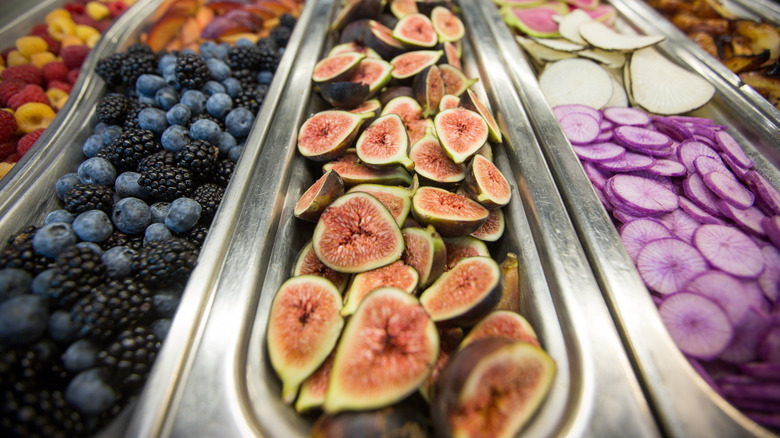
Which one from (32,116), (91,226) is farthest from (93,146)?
(91,226)

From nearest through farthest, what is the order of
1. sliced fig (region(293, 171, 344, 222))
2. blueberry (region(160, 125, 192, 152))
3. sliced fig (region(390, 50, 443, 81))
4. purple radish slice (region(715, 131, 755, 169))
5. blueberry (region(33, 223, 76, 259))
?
1. blueberry (region(33, 223, 76, 259))
2. sliced fig (region(293, 171, 344, 222))
3. purple radish slice (region(715, 131, 755, 169))
4. blueberry (region(160, 125, 192, 152))
5. sliced fig (region(390, 50, 443, 81))

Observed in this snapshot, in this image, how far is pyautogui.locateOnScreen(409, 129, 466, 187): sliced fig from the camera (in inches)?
70.4

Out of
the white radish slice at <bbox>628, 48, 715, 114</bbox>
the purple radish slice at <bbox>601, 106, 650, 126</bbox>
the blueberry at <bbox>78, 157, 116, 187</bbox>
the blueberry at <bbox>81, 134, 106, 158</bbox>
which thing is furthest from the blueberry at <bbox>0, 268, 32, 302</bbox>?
the white radish slice at <bbox>628, 48, 715, 114</bbox>

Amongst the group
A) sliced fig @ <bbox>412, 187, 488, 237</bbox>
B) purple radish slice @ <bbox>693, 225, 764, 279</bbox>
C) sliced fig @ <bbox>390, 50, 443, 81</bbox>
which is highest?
sliced fig @ <bbox>390, 50, 443, 81</bbox>

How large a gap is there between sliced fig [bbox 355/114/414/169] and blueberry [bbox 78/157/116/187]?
142 centimetres

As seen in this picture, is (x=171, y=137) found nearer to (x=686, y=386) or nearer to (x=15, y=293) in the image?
(x=15, y=293)

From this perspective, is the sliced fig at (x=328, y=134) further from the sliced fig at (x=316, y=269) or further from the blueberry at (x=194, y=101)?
the blueberry at (x=194, y=101)

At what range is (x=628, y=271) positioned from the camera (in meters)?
1.40

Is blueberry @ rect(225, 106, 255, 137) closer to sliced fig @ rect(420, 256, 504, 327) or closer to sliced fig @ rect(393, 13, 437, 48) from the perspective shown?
sliced fig @ rect(393, 13, 437, 48)

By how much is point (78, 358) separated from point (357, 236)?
3.74 ft

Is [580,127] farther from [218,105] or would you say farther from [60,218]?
[60,218]

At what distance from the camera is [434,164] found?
1851 mm

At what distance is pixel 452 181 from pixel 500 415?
1.12m

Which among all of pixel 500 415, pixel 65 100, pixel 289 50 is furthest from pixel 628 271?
pixel 65 100
